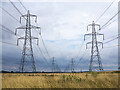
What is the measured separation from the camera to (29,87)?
32.1 feet

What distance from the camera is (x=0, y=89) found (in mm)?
9961

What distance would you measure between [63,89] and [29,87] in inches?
71.8

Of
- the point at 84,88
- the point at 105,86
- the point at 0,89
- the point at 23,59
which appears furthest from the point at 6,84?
the point at 23,59

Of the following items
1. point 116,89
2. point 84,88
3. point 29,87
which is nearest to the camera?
point 116,89

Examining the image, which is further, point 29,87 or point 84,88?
point 29,87

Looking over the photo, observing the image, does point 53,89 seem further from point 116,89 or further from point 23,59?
point 23,59

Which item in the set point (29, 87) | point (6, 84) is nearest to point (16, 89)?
point (29, 87)

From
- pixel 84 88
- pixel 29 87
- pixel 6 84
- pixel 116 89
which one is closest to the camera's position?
pixel 116 89

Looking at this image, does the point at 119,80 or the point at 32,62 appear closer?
the point at 119,80

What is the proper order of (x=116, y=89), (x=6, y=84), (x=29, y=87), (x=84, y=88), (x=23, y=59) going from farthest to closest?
(x=23, y=59) → (x=6, y=84) → (x=29, y=87) → (x=84, y=88) → (x=116, y=89)

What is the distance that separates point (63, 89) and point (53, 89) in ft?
1.69

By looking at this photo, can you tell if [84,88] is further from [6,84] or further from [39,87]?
[6,84]

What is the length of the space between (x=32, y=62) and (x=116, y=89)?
74.7 ft

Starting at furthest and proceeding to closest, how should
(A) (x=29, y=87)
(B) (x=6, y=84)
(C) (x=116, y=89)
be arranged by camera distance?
(B) (x=6, y=84) → (A) (x=29, y=87) → (C) (x=116, y=89)
